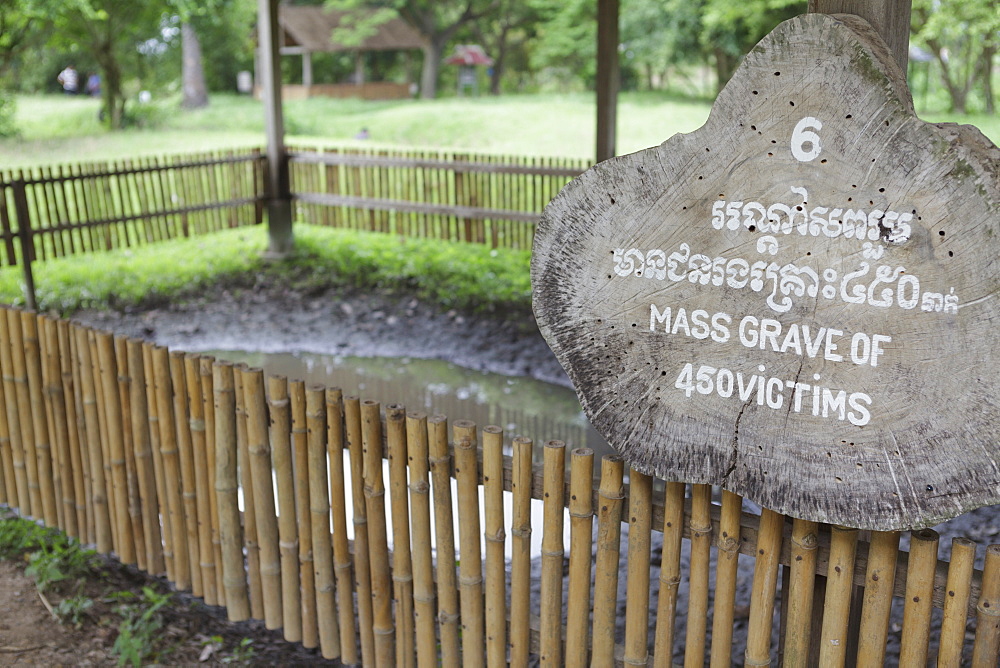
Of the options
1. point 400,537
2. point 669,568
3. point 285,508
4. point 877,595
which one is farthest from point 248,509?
point 877,595

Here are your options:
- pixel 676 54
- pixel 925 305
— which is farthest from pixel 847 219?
pixel 676 54

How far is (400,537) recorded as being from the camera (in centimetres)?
308

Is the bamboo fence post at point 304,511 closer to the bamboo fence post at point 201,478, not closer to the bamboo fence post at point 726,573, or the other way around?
the bamboo fence post at point 201,478

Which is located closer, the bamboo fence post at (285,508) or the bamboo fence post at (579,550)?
the bamboo fence post at (579,550)

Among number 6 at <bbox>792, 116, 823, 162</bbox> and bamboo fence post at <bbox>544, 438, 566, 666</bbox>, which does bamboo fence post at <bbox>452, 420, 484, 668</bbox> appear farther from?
number 6 at <bbox>792, 116, 823, 162</bbox>

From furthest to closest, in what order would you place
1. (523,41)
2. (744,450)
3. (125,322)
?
(523,41)
(125,322)
(744,450)

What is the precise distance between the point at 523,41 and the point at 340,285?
30.5 metres

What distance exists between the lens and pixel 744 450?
7.49 ft

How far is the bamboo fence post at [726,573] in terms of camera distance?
8.16 ft

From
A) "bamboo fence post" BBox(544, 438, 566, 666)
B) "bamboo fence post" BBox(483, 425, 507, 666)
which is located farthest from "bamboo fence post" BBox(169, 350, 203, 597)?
"bamboo fence post" BBox(544, 438, 566, 666)

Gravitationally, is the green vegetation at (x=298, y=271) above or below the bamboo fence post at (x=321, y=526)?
below

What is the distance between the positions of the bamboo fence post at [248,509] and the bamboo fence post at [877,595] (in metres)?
2.08

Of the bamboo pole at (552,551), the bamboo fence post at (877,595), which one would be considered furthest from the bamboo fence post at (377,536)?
the bamboo fence post at (877,595)

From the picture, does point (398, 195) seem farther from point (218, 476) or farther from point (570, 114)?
point (570, 114)
